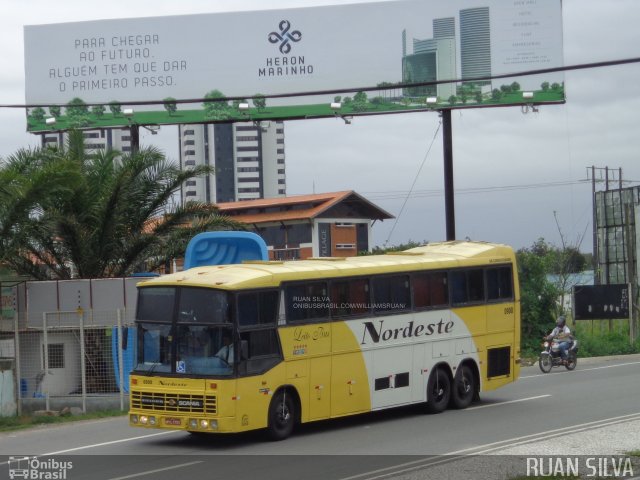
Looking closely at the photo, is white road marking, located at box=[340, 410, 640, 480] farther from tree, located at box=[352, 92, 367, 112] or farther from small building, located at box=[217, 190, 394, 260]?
small building, located at box=[217, 190, 394, 260]

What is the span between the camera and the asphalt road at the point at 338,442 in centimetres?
1396

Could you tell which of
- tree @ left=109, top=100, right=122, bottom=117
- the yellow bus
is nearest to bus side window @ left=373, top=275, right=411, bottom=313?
the yellow bus

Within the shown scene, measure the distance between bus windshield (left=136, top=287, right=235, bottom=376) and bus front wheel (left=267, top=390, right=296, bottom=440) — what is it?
116 cm

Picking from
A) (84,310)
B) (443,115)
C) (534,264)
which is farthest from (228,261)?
(534,264)

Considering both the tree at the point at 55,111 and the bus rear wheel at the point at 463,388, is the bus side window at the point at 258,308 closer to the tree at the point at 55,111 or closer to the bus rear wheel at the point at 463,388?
the bus rear wheel at the point at 463,388

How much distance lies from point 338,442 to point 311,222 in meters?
34.6

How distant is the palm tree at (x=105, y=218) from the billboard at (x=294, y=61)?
7.96 meters

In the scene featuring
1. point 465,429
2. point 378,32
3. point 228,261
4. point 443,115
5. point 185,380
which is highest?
point 378,32

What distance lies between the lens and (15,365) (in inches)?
876

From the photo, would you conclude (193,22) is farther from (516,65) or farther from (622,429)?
(622,429)

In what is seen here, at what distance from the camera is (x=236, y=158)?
510 feet

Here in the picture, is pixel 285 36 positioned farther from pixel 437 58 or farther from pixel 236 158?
pixel 236 158

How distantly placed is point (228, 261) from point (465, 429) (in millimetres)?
7647

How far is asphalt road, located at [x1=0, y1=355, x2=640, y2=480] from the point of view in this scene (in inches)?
550
